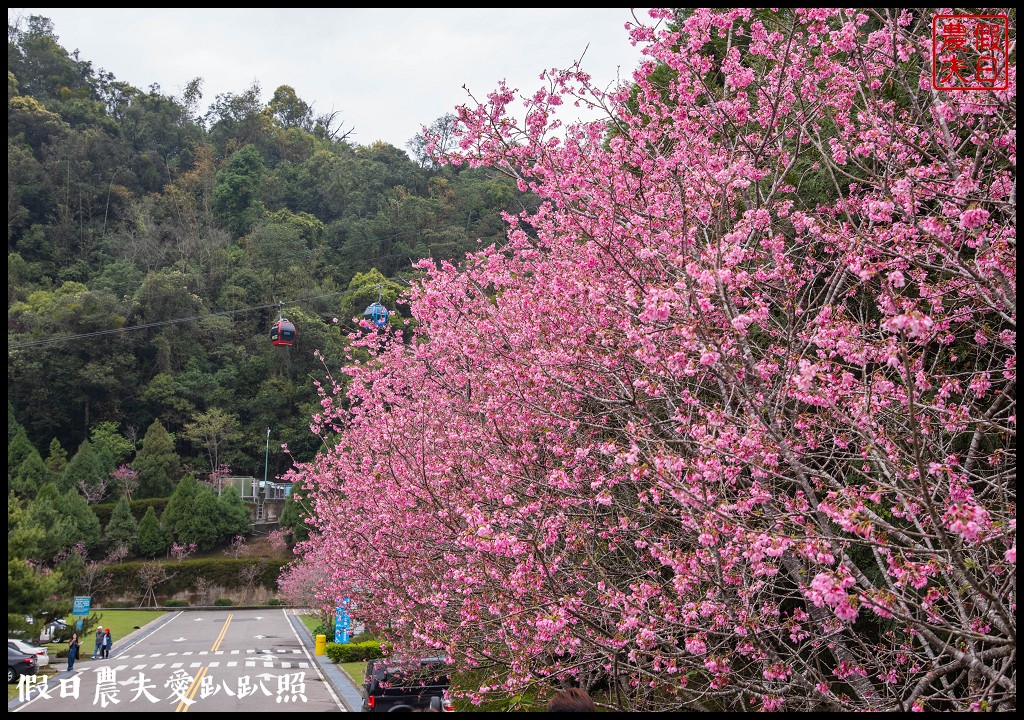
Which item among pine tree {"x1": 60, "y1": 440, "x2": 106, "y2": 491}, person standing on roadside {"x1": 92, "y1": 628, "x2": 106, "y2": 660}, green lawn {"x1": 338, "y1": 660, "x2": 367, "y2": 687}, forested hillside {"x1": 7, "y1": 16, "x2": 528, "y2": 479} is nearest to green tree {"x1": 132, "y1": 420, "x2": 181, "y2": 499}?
forested hillside {"x1": 7, "y1": 16, "x2": 528, "y2": 479}

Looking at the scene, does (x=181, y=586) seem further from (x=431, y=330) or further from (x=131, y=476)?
(x=431, y=330)

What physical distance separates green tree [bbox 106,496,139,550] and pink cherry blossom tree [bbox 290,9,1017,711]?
1702 inches

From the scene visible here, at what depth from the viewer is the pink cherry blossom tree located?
179 inches

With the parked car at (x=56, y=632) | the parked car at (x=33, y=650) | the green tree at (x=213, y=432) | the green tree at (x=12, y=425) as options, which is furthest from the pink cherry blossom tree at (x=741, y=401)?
the green tree at (x=213, y=432)

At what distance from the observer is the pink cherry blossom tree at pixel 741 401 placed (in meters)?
4.55

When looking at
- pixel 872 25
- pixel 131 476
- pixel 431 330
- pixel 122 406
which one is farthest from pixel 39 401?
pixel 872 25

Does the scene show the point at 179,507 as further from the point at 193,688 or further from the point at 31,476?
the point at 193,688

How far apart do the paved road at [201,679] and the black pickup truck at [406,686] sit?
2.07m

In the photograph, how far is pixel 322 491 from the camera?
17.6 metres

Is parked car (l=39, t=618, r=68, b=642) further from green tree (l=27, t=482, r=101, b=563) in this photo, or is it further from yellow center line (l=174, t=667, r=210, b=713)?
yellow center line (l=174, t=667, r=210, b=713)

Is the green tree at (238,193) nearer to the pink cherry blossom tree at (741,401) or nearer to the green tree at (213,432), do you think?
the green tree at (213,432)

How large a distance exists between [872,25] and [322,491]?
13726mm

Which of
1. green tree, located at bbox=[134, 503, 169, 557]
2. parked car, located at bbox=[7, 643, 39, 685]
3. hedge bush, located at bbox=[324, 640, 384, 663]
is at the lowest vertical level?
green tree, located at bbox=[134, 503, 169, 557]

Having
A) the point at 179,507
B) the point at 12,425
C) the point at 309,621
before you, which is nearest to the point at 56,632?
the point at 309,621
